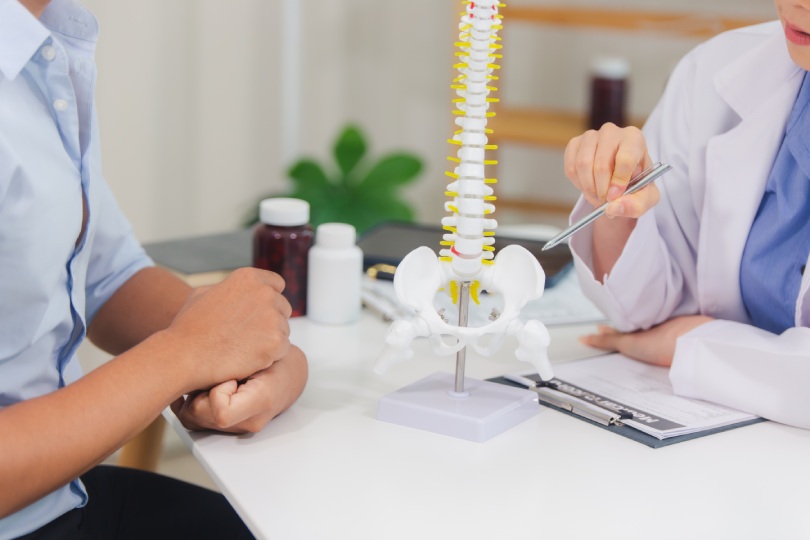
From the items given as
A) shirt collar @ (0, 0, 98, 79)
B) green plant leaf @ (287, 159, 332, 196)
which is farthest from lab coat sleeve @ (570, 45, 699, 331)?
green plant leaf @ (287, 159, 332, 196)

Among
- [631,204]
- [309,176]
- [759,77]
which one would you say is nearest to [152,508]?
[631,204]

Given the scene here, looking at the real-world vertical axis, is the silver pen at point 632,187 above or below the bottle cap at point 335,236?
above

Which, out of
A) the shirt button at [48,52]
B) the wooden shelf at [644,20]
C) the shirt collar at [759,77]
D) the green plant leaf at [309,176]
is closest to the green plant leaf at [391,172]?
the green plant leaf at [309,176]

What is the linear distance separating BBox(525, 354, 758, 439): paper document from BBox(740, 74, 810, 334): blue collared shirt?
15 centimetres

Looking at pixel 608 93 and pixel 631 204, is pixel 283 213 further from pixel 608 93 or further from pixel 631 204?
pixel 608 93

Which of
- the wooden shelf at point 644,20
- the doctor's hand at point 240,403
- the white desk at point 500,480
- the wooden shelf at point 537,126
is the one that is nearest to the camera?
the white desk at point 500,480

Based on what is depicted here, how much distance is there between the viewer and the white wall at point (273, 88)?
298 cm

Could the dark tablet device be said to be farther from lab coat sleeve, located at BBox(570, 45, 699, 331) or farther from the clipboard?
the clipboard

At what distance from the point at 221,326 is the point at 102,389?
15 centimetres

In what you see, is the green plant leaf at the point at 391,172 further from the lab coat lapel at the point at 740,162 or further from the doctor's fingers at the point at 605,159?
the doctor's fingers at the point at 605,159

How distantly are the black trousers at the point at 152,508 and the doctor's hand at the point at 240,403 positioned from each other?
7.7 inches

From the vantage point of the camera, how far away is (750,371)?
1.07 meters

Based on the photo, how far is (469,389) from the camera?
105 centimetres

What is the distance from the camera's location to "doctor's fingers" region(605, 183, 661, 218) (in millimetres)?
1043
